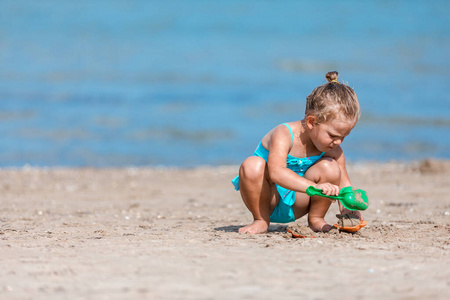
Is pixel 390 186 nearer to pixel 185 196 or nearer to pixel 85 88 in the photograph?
pixel 185 196

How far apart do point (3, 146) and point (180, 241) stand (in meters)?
7.19

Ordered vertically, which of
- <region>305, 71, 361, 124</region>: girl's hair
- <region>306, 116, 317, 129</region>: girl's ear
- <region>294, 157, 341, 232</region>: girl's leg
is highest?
<region>305, 71, 361, 124</region>: girl's hair

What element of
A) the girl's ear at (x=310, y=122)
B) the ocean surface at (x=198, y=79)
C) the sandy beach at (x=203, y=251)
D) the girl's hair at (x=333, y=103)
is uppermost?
the ocean surface at (x=198, y=79)

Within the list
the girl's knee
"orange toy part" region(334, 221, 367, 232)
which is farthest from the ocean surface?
"orange toy part" region(334, 221, 367, 232)

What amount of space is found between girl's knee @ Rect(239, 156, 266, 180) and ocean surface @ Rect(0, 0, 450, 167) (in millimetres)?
5431

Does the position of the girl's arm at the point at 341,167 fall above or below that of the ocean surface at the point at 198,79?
below

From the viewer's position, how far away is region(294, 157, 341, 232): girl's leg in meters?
3.88

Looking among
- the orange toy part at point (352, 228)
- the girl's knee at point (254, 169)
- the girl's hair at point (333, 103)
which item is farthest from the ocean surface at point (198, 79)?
the girl's hair at point (333, 103)

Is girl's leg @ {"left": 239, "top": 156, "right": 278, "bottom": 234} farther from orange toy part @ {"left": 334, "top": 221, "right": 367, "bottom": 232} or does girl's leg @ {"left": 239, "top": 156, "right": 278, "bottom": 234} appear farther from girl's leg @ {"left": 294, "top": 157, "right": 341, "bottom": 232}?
orange toy part @ {"left": 334, "top": 221, "right": 367, "bottom": 232}

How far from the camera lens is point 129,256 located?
10.5 ft

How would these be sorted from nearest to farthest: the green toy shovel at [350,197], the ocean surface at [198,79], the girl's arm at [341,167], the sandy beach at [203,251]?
the sandy beach at [203,251]
the green toy shovel at [350,197]
the girl's arm at [341,167]
the ocean surface at [198,79]

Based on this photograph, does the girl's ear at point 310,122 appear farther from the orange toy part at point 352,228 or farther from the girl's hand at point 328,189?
the orange toy part at point 352,228

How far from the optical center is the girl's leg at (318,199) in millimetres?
3883

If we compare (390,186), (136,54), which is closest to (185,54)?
(136,54)
